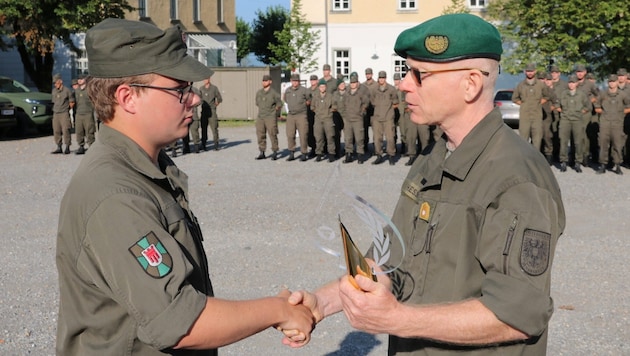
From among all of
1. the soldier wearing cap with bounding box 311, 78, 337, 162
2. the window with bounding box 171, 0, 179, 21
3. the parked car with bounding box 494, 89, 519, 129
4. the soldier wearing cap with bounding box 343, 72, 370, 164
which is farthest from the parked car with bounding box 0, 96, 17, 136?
the window with bounding box 171, 0, 179, 21

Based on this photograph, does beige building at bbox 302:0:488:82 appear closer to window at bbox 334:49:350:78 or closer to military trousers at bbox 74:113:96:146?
window at bbox 334:49:350:78

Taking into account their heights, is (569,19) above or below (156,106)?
above

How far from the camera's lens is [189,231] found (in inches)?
98.9

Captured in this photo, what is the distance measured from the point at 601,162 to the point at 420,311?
14.7 m

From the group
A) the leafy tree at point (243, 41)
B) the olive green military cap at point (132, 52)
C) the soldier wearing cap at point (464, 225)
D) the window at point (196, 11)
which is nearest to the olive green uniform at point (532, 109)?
the soldier wearing cap at point (464, 225)

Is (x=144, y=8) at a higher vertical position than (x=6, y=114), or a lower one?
higher

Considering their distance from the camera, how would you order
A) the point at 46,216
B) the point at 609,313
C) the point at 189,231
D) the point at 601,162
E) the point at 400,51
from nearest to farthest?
the point at 189,231, the point at 400,51, the point at 609,313, the point at 46,216, the point at 601,162

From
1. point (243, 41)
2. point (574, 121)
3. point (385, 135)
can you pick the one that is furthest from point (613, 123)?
point (243, 41)

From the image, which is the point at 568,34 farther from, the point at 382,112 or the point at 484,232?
the point at 484,232

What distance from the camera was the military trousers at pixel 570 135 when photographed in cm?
1630

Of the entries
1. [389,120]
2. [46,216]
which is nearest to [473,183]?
[46,216]

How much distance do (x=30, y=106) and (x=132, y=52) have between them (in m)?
23.1

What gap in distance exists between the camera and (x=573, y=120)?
16.6 meters

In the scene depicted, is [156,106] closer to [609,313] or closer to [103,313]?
[103,313]
